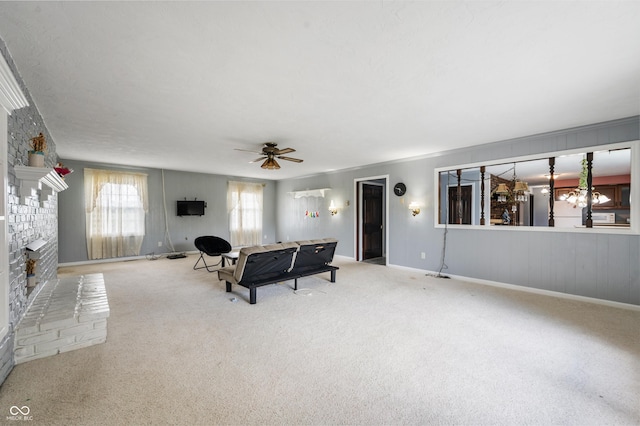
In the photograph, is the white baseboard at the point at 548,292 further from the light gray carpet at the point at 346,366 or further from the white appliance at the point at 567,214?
the white appliance at the point at 567,214

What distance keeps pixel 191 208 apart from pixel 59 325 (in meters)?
5.60

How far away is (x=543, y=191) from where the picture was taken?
747 centimetres

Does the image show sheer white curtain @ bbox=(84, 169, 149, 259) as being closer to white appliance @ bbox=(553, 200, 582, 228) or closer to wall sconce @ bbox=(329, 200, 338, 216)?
wall sconce @ bbox=(329, 200, 338, 216)

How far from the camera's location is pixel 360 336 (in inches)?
107

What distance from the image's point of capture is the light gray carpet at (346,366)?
5.54 ft

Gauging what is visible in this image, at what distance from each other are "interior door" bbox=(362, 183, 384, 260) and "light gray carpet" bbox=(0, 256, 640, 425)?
3.42 metres

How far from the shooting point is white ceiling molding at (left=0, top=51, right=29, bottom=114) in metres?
1.60

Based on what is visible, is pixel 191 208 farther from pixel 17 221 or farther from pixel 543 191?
pixel 543 191

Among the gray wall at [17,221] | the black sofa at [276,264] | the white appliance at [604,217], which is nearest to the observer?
the gray wall at [17,221]

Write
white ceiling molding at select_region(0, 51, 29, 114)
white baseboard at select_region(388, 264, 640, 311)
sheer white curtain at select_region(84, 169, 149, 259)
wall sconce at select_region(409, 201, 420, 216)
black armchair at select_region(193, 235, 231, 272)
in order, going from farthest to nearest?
sheer white curtain at select_region(84, 169, 149, 259)
black armchair at select_region(193, 235, 231, 272)
wall sconce at select_region(409, 201, 420, 216)
white baseboard at select_region(388, 264, 640, 311)
white ceiling molding at select_region(0, 51, 29, 114)

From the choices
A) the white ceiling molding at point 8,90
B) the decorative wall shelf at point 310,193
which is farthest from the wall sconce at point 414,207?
the white ceiling molding at point 8,90

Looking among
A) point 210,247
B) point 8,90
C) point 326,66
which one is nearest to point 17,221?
point 8,90

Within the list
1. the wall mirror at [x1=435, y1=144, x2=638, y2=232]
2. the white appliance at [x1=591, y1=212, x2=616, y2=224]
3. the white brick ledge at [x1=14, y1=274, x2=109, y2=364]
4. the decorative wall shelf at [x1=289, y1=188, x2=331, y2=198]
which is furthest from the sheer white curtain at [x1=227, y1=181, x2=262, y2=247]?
the white appliance at [x1=591, y1=212, x2=616, y2=224]

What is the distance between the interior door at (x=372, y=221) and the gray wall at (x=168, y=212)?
A: 12.5 ft
